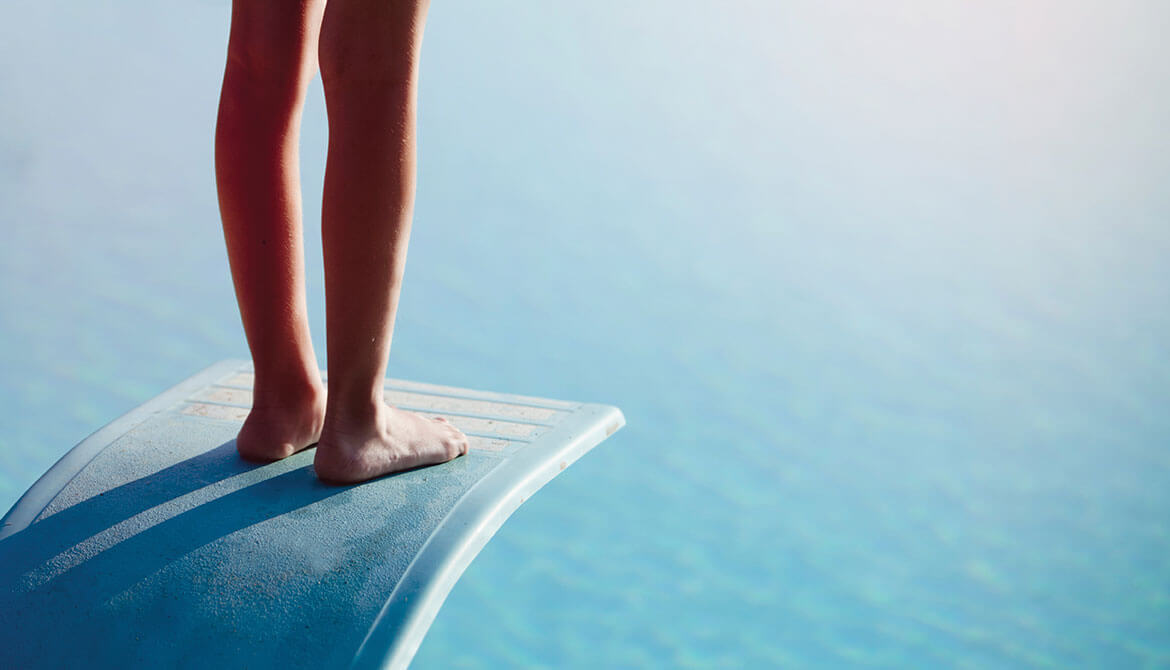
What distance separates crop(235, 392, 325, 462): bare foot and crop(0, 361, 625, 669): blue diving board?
0.06ft

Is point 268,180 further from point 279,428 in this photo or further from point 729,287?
point 729,287

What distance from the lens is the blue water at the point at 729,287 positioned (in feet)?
8.15

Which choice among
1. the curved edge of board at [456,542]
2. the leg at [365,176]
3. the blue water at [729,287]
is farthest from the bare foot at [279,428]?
the blue water at [729,287]

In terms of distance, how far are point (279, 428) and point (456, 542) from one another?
0.93 feet

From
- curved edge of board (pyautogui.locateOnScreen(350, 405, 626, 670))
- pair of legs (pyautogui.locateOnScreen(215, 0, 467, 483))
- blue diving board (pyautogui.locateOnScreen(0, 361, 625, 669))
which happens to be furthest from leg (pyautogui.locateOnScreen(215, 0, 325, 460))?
curved edge of board (pyautogui.locateOnScreen(350, 405, 626, 670))

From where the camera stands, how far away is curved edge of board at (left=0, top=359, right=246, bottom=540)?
3.77 feet

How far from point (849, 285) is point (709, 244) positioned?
1.83ft

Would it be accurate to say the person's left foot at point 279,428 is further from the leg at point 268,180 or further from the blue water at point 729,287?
the blue water at point 729,287

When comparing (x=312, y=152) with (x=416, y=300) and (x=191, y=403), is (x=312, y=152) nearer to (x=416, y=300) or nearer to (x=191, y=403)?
(x=416, y=300)

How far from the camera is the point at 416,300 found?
11.5 ft

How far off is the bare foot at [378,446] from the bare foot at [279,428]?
0.04 m

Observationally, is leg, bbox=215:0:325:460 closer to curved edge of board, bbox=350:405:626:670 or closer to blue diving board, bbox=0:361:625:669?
blue diving board, bbox=0:361:625:669

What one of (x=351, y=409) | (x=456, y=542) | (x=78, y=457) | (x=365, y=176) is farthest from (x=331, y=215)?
(x=78, y=457)

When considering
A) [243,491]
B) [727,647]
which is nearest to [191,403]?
[243,491]
